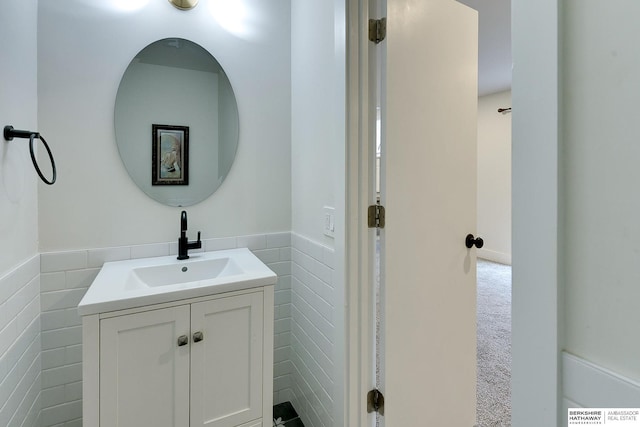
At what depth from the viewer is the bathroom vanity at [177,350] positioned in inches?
39.5

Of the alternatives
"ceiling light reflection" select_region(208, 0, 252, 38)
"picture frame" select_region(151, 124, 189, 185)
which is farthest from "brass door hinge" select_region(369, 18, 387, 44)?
"picture frame" select_region(151, 124, 189, 185)

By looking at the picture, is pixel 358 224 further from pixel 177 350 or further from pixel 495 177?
pixel 495 177

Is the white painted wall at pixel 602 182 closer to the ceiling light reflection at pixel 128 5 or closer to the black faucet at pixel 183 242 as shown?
the black faucet at pixel 183 242

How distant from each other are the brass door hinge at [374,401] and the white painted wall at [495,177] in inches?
157

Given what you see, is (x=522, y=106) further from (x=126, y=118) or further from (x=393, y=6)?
(x=126, y=118)

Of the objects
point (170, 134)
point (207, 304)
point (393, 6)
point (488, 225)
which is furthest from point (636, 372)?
point (488, 225)

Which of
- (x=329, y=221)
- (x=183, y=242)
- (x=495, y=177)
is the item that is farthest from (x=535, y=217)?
(x=495, y=177)

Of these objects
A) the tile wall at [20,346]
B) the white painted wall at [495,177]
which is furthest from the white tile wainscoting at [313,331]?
the white painted wall at [495,177]

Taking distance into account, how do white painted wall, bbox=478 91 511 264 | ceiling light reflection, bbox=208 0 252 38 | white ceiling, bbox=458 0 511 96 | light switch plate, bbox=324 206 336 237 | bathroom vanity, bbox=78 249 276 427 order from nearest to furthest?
A: bathroom vanity, bbox=78 249 276 427
light switch plate, bbox=324 206 336 237
ceiling light reflection, bbox=208 0 252 38
white ceiling, bbox=458 0 511 96
white painted wall, bbox=478 91 511 264

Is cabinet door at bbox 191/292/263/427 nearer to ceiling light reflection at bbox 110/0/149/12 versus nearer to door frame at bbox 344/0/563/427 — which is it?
door frame at bbox 344/0/563/427

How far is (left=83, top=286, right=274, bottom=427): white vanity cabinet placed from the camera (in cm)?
100

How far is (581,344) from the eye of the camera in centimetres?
47

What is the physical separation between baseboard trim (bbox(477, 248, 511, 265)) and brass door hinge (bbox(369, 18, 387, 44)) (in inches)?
168

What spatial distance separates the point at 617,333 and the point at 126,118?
1.81 m
